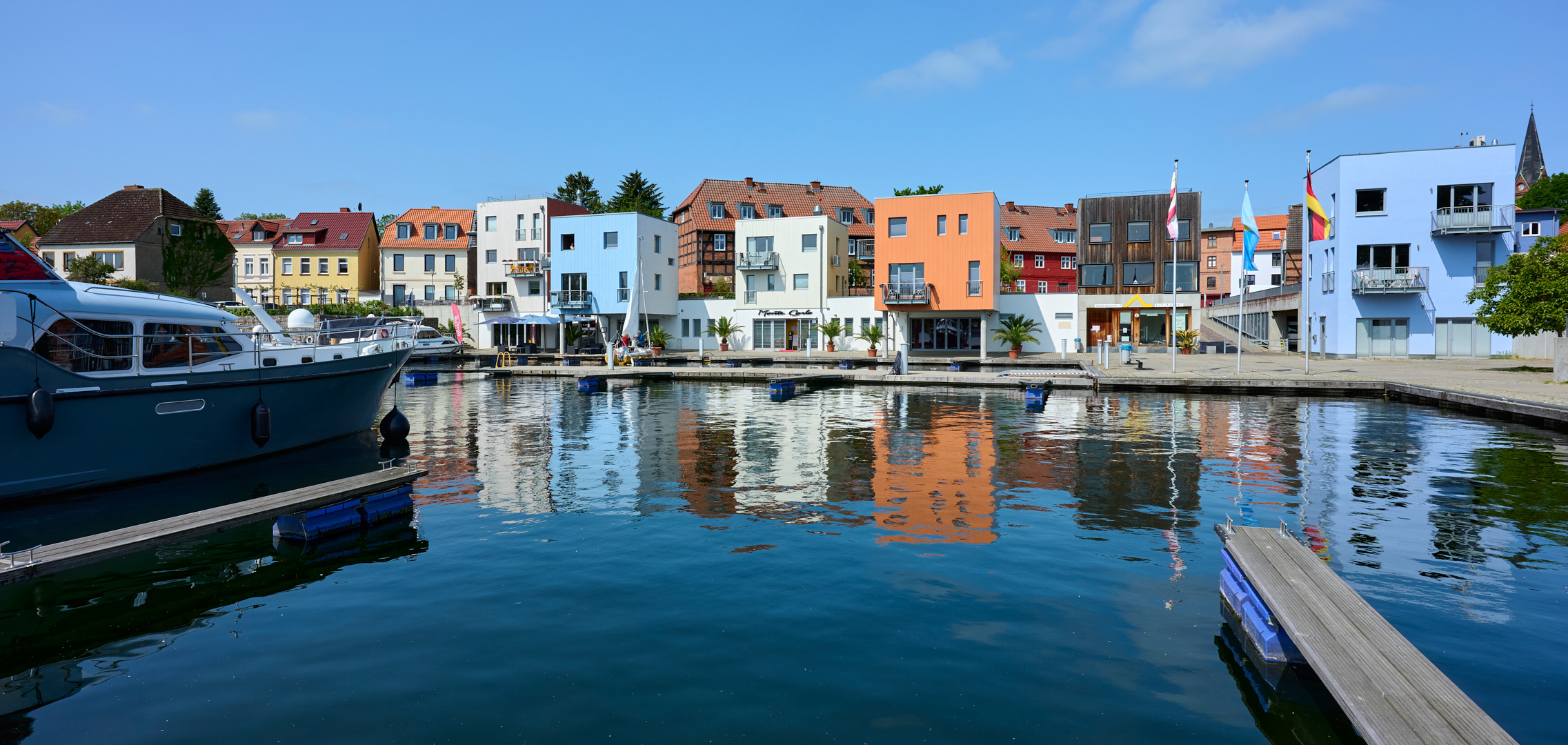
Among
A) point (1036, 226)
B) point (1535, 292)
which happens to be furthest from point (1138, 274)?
point (1036, 226)

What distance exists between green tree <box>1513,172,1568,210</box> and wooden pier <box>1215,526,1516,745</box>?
97.9m

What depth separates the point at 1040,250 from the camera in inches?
2945

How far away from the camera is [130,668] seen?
7.10 meters

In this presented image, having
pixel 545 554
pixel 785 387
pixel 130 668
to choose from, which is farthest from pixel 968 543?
pixel 785 387

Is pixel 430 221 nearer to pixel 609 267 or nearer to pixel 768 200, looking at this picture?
pixel 609 267

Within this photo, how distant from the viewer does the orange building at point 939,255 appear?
160 ft

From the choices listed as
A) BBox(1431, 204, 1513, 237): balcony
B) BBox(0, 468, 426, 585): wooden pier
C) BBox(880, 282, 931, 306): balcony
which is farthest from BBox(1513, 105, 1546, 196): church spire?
BBox(0, 468, 426, 585): wooden pier

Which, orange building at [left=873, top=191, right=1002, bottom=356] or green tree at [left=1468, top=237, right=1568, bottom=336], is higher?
orange building at [left=873, top=191, right=1002, bottom=356]

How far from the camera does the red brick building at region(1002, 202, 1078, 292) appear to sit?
74.5 metres

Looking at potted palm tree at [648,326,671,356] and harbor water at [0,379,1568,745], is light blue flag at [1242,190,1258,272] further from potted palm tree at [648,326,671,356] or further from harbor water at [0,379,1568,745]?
potted palm tree at [648,326,671,356]

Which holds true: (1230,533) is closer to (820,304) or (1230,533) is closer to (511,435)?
(511,435)

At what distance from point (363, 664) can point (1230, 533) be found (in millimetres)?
8240

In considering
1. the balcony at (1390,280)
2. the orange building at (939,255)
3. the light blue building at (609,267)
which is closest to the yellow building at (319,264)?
the light blue building at (609,267)

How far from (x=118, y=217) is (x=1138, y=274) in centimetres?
7306
